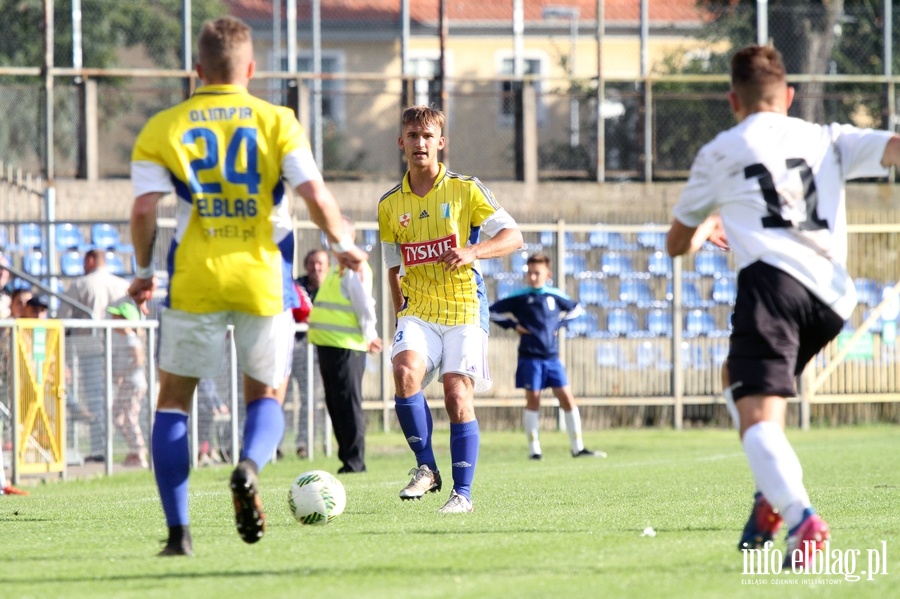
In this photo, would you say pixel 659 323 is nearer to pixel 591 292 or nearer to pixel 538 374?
pixel 591 292

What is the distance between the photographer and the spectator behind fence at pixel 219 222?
5535mm

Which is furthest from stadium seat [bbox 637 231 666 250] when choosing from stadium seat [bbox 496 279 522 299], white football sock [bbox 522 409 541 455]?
white football sock [bbox 522 409 541 455]

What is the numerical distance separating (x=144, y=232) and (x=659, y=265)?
15.9 metres

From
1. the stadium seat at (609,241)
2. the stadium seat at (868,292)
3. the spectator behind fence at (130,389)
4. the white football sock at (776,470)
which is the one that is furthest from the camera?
the stadium seat at (868,292)

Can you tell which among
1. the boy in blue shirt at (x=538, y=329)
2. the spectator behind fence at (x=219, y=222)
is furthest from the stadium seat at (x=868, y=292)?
the spectator behind fence at (x=219, y=222)

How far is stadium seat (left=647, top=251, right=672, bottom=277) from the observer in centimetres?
2089

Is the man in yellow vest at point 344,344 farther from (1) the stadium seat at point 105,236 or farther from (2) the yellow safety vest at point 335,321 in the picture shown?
(1) the stadium seat at point 105,236

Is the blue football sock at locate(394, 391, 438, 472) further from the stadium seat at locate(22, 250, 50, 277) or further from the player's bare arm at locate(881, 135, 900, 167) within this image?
the stadium seat at locate(22, 250, 50, 277)

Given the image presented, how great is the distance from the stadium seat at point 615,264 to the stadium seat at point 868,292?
357 cm

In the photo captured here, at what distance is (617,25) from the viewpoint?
3422cm

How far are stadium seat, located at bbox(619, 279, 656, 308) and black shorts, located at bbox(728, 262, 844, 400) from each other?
1572cm

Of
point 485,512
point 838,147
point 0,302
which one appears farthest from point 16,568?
point 0,302

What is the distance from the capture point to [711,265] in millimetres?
21016

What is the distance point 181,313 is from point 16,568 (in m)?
1.14
